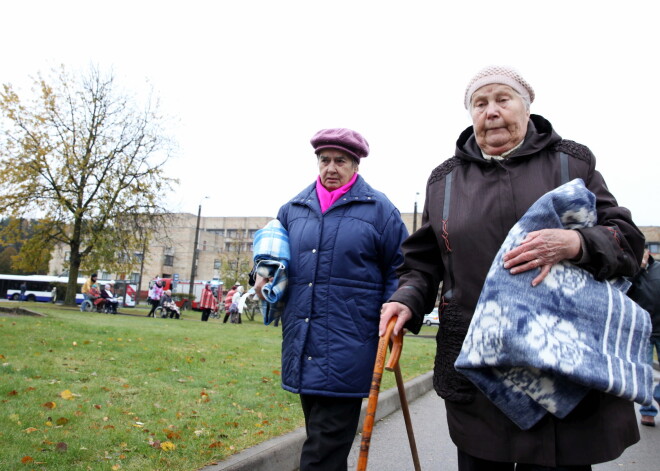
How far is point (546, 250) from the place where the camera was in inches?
71.0

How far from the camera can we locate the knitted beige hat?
223cm

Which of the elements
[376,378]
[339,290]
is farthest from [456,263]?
[339,290]

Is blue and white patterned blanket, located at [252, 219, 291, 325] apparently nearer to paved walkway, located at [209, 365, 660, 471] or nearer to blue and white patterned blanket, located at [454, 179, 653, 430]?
paved walkway, located at [209, 365, 660, 471]

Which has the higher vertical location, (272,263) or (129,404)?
(272,263)

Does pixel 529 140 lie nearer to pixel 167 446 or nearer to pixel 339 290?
pixel 339 290

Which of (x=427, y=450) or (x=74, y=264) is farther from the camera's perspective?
(x=74, y=264)

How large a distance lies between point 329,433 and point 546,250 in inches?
66.2

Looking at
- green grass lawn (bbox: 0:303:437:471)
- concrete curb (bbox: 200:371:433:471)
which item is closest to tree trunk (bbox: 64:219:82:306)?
green grass lawn (bbox: 0:303:437:471)

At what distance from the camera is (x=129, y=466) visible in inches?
129

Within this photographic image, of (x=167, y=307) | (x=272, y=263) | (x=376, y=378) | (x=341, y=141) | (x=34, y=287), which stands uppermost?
(x=341, y=141)

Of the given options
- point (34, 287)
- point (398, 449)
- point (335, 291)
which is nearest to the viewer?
point (335, 291)

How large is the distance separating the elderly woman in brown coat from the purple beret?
102cm

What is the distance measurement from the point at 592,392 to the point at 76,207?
28315 millimetres

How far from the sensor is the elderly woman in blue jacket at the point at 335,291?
3.02 metres
